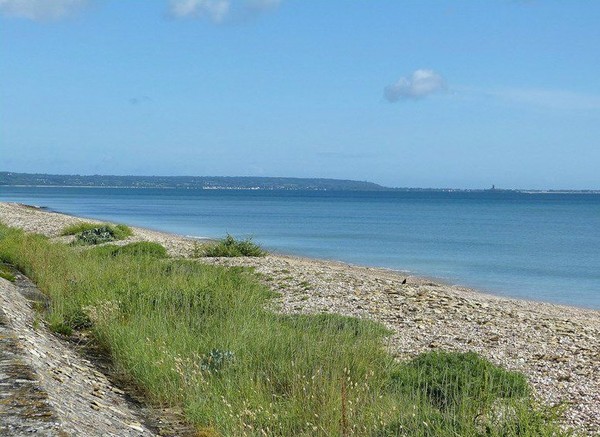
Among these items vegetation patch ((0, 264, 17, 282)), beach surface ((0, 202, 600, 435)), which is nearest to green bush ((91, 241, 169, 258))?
beach surface ((0, 202, 600, 435))

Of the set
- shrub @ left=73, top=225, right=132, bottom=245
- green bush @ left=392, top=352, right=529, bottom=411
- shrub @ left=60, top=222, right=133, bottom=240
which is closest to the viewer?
green bush @ left=392, top=352, right=529, bottom=411

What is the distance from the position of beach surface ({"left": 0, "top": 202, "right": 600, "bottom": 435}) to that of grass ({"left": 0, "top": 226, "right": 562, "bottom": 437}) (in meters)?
0.67

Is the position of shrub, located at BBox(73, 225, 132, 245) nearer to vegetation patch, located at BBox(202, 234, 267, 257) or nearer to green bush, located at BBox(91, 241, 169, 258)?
green bush, located at BBox(91, 241, 169, 258)

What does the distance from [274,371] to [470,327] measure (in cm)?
608

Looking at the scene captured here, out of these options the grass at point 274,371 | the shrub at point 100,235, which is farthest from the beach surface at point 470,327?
the shrub at point 100,235

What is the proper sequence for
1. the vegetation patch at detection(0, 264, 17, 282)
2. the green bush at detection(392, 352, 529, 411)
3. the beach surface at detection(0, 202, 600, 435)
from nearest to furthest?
the green bush at detection(392, 352, 529, 411)
the beach surface at detection(0, 202, 600, 435)
the vegetation patch at detection(0, 264, 17, 282)

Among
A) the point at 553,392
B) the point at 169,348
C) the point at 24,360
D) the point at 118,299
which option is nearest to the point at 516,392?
the point at 553,392

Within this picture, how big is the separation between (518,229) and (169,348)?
2542 inches

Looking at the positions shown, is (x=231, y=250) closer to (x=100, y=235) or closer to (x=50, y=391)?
(x=100, y=235)

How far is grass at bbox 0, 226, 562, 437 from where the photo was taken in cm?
690

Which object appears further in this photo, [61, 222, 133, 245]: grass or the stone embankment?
[61, 222, 133, 245]: grass

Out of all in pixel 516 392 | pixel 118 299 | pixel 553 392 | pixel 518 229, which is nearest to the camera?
pixel 516 392

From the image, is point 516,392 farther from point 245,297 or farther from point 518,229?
point 518,229

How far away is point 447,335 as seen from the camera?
41.7ft
